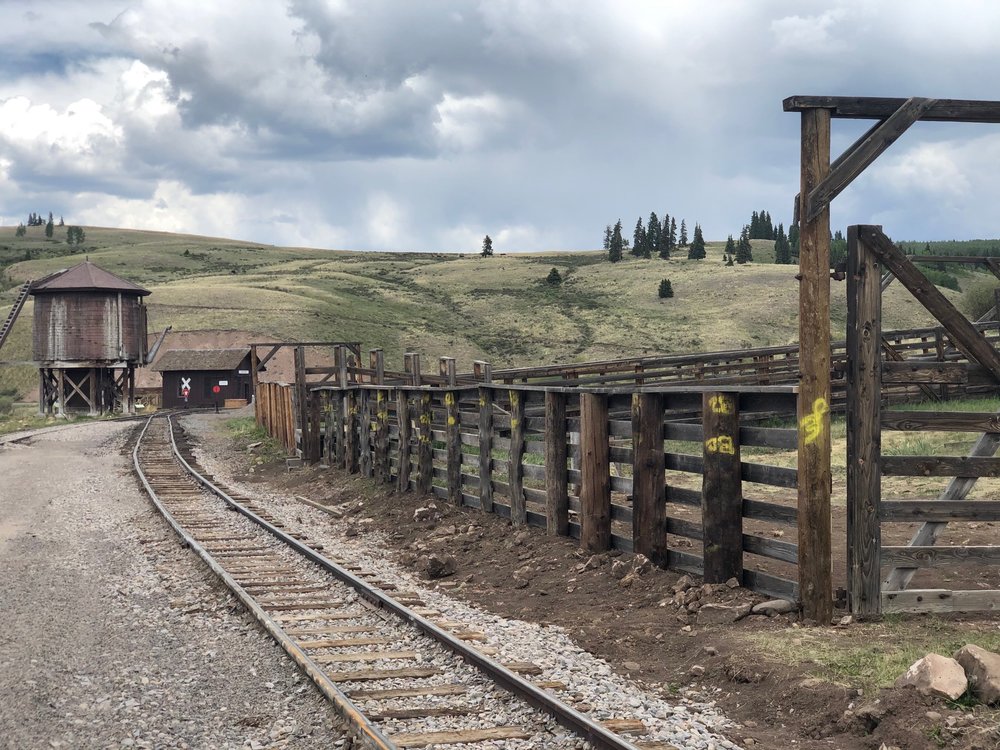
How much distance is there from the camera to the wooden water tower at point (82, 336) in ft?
195

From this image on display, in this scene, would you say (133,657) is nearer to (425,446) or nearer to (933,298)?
(933,298)

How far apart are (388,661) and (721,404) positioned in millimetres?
3406

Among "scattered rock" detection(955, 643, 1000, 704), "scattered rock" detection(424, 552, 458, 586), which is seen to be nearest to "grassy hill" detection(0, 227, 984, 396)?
"scattered rock" detection(424, 552, 458, 586)

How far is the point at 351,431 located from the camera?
19.9 metres

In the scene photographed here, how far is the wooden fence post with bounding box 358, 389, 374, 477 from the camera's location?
18562 mm

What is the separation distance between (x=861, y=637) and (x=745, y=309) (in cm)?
8086

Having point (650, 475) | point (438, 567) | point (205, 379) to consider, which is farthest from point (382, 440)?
point (205, 379)

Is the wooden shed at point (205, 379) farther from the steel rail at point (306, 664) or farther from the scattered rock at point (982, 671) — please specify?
the scattered rock at point (982, 671)

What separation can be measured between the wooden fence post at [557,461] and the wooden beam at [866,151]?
13.8 ft

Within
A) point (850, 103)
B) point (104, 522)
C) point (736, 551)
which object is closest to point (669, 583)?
point (736, 551)

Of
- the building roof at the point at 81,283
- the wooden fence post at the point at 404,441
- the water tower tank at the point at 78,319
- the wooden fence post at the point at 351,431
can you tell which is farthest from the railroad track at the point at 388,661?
the building roof at the point at 81,283

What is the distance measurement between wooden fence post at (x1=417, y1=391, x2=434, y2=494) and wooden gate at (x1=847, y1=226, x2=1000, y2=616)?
8641 mm

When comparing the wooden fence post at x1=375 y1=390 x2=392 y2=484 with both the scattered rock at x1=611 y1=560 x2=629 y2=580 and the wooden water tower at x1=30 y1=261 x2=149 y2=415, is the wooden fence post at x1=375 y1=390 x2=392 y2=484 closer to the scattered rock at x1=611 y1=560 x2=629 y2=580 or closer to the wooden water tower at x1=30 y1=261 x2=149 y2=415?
the scattered rock at x1=611 y1=560 x2=629 y2=580

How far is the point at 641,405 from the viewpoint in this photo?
9.41 metres
